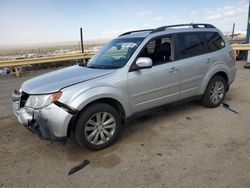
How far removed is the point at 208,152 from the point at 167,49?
2.02 m

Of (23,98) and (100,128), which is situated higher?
(23,98)

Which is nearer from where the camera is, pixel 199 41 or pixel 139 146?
pixel 139 146

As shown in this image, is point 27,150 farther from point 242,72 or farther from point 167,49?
point 242,72

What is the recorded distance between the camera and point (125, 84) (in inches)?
135

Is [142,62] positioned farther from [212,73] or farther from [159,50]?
[212,73]

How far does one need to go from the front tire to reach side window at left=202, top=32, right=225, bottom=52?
2.58 meters

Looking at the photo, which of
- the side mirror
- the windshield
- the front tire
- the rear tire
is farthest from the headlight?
the rear tire

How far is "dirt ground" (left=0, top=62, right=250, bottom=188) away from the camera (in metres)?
2.63

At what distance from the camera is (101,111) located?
3.23 meters

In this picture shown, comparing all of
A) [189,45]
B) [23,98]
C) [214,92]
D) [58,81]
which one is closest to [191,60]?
[189,45]

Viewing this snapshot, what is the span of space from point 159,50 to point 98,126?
6.43 ft

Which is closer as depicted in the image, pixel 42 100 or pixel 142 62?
pixel 42 100

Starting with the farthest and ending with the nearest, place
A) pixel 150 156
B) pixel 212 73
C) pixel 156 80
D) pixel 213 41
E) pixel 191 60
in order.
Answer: pixel 213 41 < pixel 212 73 < pixel 191 60 < pixel 156 80 < pixel 150 156

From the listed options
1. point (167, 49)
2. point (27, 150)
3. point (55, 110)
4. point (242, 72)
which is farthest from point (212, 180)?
point (242, 72)
